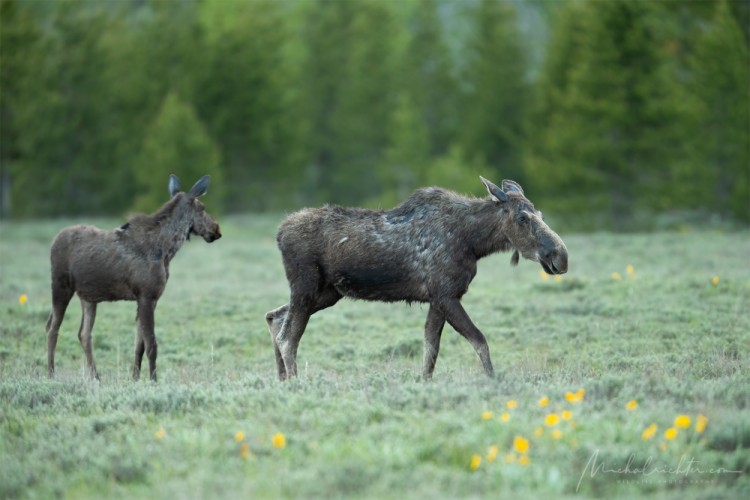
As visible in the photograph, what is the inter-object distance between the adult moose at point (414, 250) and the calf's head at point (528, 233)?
11 millimetres

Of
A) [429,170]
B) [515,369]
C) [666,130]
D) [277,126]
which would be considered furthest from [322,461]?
[277,126]

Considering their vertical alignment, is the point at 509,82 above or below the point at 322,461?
above

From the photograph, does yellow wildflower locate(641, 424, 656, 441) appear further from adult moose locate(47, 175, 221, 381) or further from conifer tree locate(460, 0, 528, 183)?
conifer tree locate(460, 0, 528, 183)

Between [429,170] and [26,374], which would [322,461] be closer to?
[26,374]

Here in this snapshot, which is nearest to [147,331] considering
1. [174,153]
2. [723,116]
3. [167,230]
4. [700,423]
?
[167,230]

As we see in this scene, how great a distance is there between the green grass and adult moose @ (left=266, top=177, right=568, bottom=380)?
2.24 feet

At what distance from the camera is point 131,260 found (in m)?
11.2

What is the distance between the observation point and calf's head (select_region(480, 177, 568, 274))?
9938 millimetres

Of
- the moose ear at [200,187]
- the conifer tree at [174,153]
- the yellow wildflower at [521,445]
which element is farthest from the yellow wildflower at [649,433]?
the conifer tree at [174,153]

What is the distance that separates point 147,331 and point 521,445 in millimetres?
5519

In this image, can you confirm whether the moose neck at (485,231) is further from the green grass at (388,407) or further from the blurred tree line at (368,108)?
the blurred tree line at (368,108)

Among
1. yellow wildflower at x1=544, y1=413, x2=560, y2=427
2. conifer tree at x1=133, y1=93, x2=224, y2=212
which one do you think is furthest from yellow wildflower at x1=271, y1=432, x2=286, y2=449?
conifer tree at x1=133, y1=93, x2=224, y2=212

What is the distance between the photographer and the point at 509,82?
177 ft

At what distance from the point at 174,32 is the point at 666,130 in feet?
94.3
